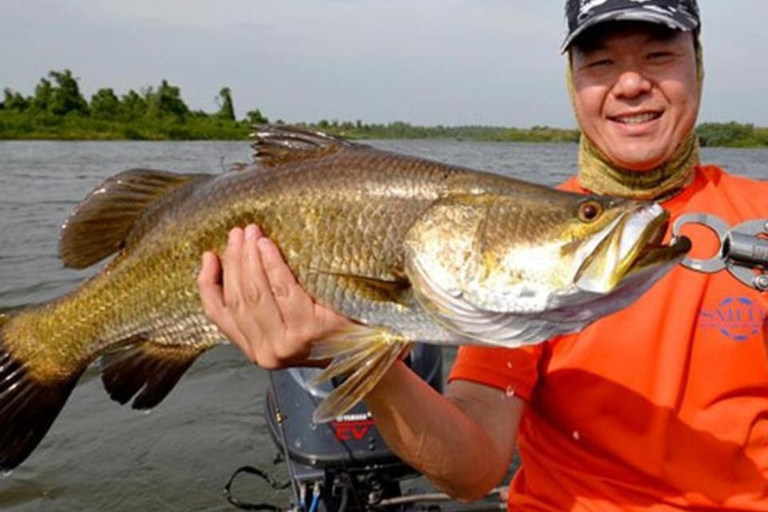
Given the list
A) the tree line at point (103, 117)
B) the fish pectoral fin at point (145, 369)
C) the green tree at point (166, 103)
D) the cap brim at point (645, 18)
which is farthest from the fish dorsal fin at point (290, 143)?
the green tree at point (166, 103)

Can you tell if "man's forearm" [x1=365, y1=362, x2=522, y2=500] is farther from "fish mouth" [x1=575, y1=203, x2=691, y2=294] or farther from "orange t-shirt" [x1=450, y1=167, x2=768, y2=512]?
"fish mouth" [x1=575, y1=203, x2=691, y2=294]

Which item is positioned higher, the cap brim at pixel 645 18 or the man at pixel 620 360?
the cap brim at pixel 645 18

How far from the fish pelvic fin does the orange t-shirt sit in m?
0.64

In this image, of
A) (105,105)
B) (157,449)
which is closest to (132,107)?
(105,105)

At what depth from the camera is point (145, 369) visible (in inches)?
103

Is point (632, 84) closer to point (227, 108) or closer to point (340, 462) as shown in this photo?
point (340, 462)

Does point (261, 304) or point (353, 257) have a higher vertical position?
point (353, 257)

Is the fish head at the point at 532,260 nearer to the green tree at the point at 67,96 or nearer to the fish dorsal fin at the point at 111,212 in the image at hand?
the fish dorsal fin at the point at 111,212

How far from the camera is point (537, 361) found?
270cm

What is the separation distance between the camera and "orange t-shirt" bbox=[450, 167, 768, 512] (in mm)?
2463

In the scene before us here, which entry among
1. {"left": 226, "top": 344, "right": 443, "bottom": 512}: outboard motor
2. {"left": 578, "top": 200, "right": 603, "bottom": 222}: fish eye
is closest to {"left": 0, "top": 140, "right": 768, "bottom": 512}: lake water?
{"left": 226, "top": 344, "right": 443, "bottom": 512}: outboard motor

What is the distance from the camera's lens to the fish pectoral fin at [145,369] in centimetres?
256

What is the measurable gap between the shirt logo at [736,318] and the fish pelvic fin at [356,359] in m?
1.03

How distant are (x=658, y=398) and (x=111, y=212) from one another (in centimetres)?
183
